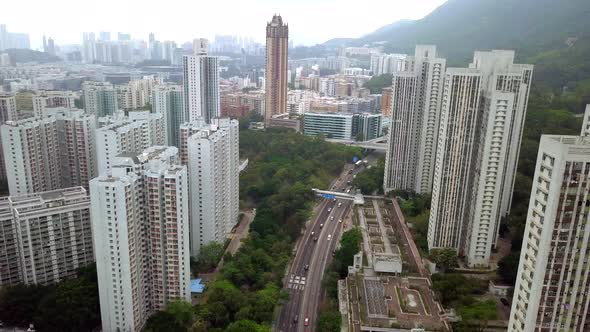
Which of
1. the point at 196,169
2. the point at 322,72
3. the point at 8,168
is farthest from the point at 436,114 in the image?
the point at 322,72

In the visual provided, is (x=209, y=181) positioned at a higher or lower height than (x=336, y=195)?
higher

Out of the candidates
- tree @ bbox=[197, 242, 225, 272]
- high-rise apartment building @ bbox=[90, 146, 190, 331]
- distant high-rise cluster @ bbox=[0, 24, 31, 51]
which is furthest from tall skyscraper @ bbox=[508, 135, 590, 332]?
distant high-rise cluster @ bbox=[0, 24, 31, 51]

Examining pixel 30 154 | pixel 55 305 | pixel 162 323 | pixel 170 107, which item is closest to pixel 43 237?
pixel 55 305

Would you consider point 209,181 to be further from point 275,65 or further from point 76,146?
point 275,65

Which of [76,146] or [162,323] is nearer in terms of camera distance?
[162,323]

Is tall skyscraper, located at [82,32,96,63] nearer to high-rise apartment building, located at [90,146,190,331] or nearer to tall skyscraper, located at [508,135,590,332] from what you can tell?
high-rise apartment building, located at [90,146,190,331]

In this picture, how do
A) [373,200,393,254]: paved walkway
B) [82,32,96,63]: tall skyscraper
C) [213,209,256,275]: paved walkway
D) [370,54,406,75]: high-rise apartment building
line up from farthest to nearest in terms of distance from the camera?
[370,54,406,75]: high-rise apartment building < [82,32,96,63]: tall skyscraper < [373,200,393,254]: paved walkway < [213,209,256,275]: paved walkway
